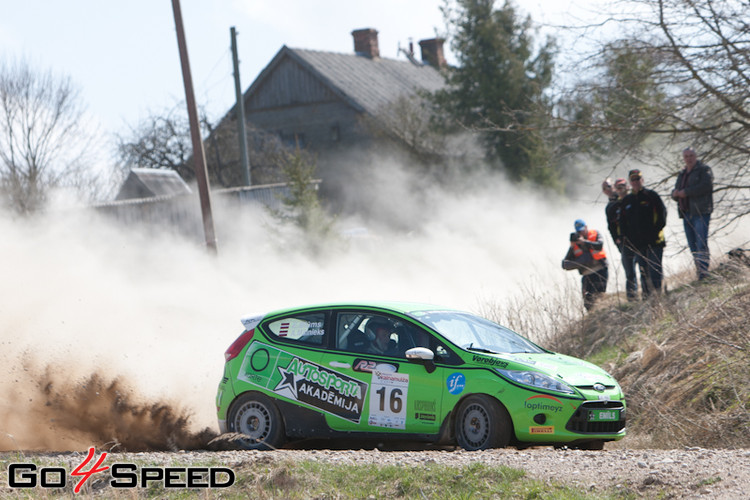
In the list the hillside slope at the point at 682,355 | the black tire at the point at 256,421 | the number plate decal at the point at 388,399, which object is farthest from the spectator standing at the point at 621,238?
the black tire at the point at 256,421

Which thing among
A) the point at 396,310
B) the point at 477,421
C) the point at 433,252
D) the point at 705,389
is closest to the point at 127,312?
the point at 396,310

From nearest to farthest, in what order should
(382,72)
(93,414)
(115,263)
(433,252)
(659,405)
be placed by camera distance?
(659,405)
(93,414)
(115,263)
(433,252)
(382,72)

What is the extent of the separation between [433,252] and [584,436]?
2082 cm

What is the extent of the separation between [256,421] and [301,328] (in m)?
1.07

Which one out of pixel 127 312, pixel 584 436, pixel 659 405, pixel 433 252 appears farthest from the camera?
pixel 433 252

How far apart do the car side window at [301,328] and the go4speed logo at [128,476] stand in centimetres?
235

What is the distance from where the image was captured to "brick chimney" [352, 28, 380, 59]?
55.6 metres

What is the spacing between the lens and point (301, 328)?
9609 millimetres

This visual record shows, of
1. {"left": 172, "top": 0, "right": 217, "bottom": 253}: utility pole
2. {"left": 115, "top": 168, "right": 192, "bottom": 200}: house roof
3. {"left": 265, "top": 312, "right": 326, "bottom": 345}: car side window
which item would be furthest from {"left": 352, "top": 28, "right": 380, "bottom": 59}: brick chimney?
{"left": 265, "top": 312, "right": 326, "bottom": 345}: car side window

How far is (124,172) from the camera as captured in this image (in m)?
47.5

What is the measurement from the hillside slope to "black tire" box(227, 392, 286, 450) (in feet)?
12.2

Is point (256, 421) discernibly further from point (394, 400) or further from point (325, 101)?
point (325, 101)

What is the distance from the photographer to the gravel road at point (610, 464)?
20.3 feet

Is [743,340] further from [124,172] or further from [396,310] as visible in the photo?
[124,172]
